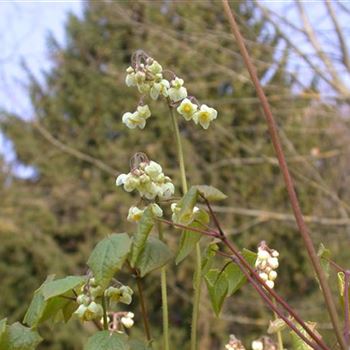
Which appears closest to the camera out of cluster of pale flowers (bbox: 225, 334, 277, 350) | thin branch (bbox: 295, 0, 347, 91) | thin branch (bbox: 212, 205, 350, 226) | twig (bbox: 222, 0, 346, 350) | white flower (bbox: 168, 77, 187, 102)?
twig (bbox: 222, 0, 346, 350)

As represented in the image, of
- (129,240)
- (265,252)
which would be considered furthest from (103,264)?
(265,252)

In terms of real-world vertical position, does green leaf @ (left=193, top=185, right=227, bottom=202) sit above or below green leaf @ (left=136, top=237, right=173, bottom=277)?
above

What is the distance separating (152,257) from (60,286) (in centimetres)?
11

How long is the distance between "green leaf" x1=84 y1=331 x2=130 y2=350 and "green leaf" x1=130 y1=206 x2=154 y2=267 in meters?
0.08

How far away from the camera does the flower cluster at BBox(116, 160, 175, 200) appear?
814mm

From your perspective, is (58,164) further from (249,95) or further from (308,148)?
(308,148)

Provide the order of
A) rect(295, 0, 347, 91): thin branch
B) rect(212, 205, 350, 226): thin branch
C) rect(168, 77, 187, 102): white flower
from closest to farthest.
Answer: rect(168, 77, 187, 102): white flower, rect(295, 0, 347, 91): thin branch, rect(212, 205, 350, 226): thin branch

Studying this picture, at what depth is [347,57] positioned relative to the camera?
4.81m

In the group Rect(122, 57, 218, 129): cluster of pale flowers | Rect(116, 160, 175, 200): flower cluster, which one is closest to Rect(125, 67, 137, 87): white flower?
Rect(122, 57, 218, 129): cluster of pale flowers

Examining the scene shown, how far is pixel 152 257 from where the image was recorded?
0.76 m

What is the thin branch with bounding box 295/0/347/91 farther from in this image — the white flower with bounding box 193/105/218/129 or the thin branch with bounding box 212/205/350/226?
the white flower with bounding box 193/105/218/129

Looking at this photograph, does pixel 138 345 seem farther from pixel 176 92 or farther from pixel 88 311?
pixel 176 92

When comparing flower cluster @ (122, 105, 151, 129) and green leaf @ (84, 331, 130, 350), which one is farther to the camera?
flower cluster @ (122, 105, 151, 129)

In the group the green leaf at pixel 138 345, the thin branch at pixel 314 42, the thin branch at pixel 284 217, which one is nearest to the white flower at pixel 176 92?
the green leaf at pixel 138 345
